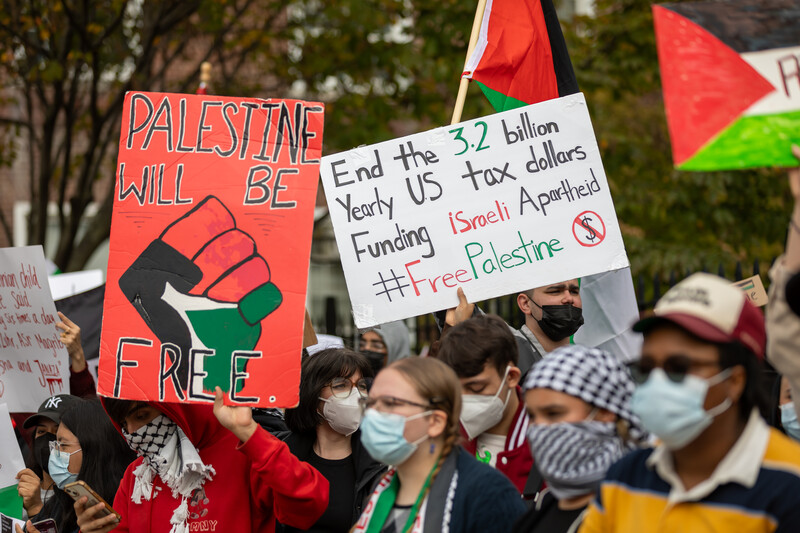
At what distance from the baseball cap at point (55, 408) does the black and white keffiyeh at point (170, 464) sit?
824 mm

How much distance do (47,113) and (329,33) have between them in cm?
369

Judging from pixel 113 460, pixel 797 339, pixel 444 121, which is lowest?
pixel 113 460

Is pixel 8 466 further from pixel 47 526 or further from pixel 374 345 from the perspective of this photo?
pixel 374 345

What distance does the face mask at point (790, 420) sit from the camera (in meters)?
4.23

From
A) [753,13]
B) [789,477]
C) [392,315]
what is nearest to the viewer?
[789,477]

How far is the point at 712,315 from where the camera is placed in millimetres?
2422

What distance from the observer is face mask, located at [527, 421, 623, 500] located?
276cm

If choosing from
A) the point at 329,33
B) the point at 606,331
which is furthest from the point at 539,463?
the point at 329,33

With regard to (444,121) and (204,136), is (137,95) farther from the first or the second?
(444,121)

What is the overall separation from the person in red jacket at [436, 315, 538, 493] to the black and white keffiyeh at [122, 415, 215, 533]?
45.6 inches

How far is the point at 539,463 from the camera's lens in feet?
9.23

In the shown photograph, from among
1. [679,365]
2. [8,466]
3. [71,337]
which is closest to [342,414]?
[71,337]

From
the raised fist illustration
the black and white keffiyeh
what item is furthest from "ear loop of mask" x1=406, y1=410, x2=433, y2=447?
the black and white keffiyeh

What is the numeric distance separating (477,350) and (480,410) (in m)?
0.23
